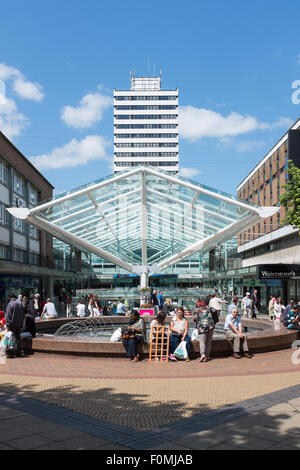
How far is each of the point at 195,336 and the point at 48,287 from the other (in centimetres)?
4075

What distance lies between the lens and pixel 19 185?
4131cm

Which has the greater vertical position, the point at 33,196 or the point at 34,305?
the point at 33,196

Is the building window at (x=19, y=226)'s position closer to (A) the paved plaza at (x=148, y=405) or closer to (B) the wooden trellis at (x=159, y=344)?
(A) the paved plaza at (x=148, y=405)

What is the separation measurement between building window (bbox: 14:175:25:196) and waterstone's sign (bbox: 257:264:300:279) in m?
21.5

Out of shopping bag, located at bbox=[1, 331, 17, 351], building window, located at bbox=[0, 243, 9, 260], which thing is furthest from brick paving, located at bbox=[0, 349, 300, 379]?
building window, located at bbox=[0, 243, 9, 260]

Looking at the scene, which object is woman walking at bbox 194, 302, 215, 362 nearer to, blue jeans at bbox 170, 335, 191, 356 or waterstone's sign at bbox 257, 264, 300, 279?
blue jeans at bbox 170, 335, 191, 356

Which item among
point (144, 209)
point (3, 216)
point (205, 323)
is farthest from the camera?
point (3, 216)

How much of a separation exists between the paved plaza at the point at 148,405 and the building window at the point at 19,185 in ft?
101

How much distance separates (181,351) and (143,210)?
20816 mm

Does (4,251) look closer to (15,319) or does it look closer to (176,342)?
(15,319)

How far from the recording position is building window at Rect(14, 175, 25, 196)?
131ft

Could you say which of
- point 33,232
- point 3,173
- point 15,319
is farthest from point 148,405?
point 33,232
